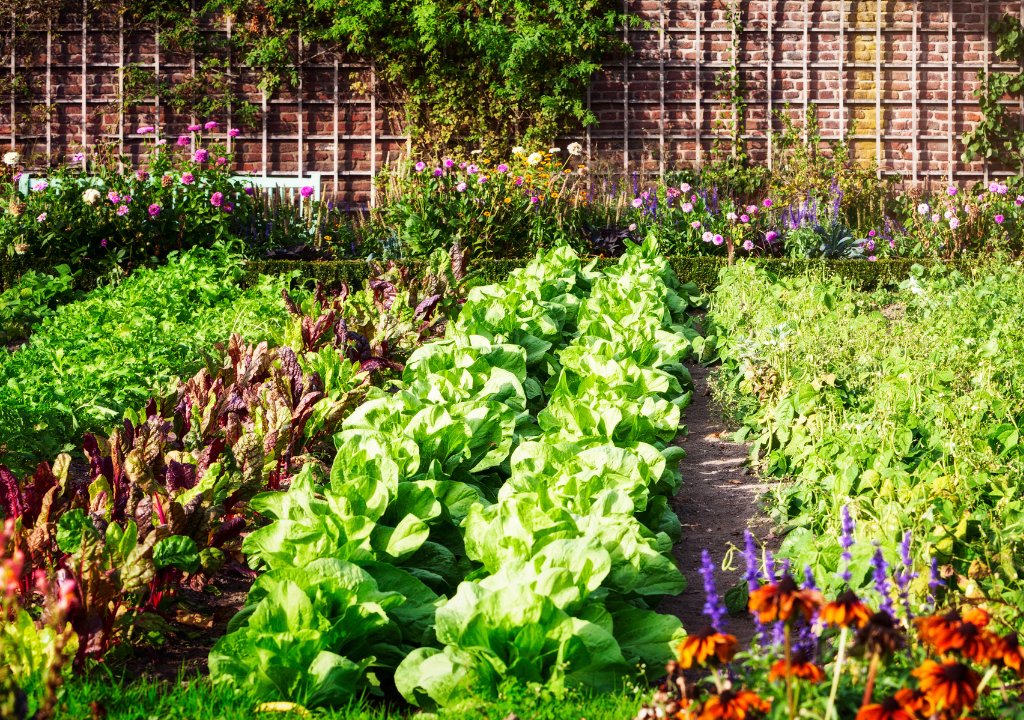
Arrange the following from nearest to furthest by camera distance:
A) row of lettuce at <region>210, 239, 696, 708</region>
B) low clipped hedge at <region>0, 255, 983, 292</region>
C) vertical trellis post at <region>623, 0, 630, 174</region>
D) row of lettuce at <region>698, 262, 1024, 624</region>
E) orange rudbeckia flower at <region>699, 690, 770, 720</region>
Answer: orange rudbeckia flower at <region>699, 690, 770, 720</region> < row of lettuce at <region>210, 239, 696, 708</region> < row of lettuce at <region>698, 262, 1024, 624</region> < low clipped hedge at <region>0, 255, 983, 292</region> < vertical trellis post at <region>623, 0, 630, 174</region>

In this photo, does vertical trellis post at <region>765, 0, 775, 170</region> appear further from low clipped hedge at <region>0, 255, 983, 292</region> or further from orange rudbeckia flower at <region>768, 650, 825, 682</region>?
orange rudbeckia flower at <region>768, 650, 825, 682</region>

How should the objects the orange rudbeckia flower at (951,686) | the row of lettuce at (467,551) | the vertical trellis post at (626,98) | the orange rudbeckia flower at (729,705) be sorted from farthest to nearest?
the vertical trellis post at (626,98), the row of lettuce at (467,551), the orange rudbeckia flower at (729,705), the orange rudbeckia flower at (951,686)

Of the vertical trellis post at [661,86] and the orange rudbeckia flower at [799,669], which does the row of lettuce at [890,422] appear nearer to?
the orange rudbeckia flower at [799,669]

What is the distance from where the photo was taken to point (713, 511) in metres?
3.29

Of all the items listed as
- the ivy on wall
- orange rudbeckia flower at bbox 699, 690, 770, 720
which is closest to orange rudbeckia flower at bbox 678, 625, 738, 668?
orange rudbeckia flower at bbox 699, 690, 770, 720

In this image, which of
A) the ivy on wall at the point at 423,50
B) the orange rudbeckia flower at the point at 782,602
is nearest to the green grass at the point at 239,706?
the orange rudbeckia flower at the point at 782,602

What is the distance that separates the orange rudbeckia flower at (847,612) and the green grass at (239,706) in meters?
0.59

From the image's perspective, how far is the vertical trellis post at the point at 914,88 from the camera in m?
11.0

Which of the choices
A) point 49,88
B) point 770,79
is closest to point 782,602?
point 770,79

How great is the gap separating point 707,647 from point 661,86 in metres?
10.3

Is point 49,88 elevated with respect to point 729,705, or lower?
elevated

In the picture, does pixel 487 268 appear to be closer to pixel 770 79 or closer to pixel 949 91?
pixel 770 79

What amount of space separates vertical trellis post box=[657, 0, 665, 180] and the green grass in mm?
9617

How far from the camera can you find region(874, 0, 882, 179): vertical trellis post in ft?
36.1
